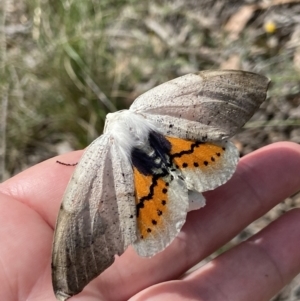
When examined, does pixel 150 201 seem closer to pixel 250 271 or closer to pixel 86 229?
pixel 86 229

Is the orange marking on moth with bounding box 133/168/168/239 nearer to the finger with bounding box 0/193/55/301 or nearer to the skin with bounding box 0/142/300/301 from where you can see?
the skin with bounding box 0/142/300/301

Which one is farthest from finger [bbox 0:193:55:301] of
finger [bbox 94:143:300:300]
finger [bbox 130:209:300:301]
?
finger [bbox 130:209:300:301]

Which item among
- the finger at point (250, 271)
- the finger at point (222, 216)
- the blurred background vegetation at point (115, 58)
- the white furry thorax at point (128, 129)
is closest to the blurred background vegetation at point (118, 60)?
the blurred background vegetation at point (115, 58)

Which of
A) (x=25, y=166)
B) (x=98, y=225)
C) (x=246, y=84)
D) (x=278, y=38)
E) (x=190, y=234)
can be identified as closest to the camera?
(x=98, y=225)

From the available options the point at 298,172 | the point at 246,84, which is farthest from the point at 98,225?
the point at 298,172

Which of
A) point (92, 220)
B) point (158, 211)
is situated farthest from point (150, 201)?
point (92, 220)

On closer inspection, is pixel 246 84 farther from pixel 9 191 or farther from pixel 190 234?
pixel 9 191

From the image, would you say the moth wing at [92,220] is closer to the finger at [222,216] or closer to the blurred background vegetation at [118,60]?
the finger at [222,216]
